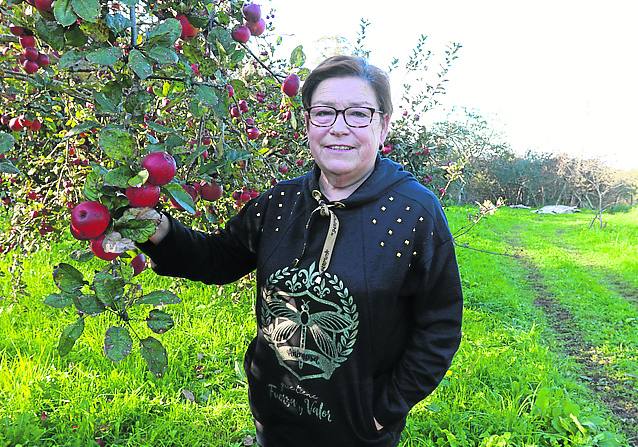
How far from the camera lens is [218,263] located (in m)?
1.56

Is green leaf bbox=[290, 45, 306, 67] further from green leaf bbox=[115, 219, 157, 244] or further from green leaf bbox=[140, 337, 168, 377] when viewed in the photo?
green leaf bbox=[140, 337, 168, 377]

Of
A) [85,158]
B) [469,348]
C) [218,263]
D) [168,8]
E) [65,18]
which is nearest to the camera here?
[65,18]

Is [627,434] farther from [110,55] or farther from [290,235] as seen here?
[110,55]

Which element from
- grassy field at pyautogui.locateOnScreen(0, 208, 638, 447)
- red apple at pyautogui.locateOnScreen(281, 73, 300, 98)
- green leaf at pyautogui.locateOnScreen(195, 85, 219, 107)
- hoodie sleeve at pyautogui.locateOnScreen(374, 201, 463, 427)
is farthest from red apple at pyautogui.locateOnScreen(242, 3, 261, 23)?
grassy field at pyautogui.locateOnScreen(0, 208, 638, 447)

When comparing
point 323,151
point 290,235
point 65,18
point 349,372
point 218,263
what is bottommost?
point 349,372

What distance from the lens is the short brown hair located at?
1.31 metres

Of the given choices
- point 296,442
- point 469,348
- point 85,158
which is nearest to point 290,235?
point 296,442

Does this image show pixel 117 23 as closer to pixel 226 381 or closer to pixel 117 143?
pixel 117 143

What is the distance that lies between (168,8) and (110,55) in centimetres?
30

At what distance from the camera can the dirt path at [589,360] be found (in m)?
3.19

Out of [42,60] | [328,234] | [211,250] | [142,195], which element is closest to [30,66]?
[42,60]

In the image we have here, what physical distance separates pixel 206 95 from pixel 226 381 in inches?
85.6

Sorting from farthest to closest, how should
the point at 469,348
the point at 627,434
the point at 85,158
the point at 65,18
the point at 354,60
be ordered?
1. the point at 469,348
2. the point at 627,434
3. the point at 85,158
4. the point at 354,60
5. the point at 65,18

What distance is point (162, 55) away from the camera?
2.83 feet
